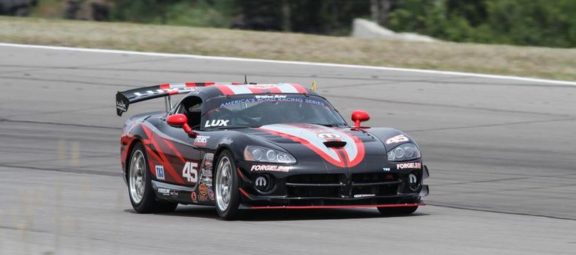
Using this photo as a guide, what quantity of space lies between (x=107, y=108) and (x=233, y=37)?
232 inches

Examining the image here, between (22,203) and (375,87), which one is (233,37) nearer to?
(375,87)

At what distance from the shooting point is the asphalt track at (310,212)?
8.79 metres

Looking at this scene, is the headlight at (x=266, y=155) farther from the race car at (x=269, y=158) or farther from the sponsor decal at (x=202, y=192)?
the sponsor decal at (x=202, y=192)

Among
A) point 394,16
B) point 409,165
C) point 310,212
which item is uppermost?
point 409,165

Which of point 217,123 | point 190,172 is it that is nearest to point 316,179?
point 190,172

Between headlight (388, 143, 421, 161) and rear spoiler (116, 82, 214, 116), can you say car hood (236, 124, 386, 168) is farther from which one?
rear spoiler (116, 82, 214, 116)

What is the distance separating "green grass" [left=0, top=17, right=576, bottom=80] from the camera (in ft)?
73.5

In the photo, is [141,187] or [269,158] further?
[141,187]

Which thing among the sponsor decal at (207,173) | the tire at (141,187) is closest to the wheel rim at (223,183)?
the sponsor decal at (207,173)

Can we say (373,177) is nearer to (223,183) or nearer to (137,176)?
(223,183)

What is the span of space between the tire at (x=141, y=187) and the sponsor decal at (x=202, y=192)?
98 cm

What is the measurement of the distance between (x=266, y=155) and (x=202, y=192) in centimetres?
85

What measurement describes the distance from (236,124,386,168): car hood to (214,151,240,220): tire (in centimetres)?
30

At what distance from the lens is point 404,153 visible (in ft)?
34.0
